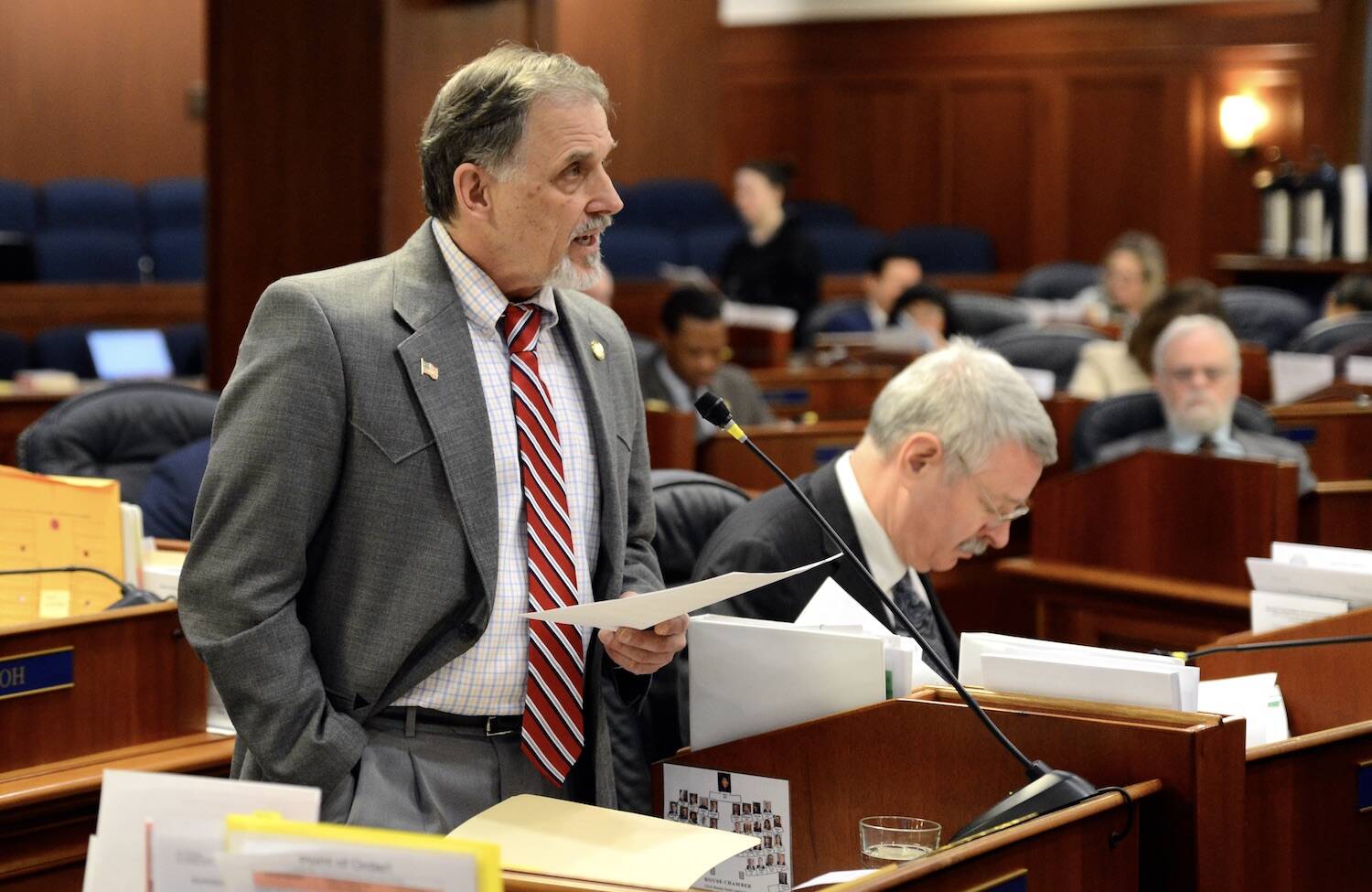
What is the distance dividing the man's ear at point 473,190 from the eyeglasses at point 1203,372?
3006 mm

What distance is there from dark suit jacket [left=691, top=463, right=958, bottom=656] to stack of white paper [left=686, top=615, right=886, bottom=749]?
1.28 feet

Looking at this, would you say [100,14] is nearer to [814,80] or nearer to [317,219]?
[814,80]

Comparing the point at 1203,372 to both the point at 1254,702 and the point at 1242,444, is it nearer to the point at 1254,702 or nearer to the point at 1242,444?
the point at 1242,444

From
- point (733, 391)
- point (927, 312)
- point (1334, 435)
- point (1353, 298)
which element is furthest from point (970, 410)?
point (1353, 298)

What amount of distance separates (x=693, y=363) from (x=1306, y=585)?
9.83ft

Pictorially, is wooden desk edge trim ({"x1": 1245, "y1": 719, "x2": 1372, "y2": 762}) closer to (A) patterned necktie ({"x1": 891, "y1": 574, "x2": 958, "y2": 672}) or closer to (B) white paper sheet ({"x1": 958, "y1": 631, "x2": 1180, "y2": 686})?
(B) white paper sheet ({"x1": 958, "y1": 631, "x2": 1180, "y2": 686})

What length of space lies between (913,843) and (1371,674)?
91 centimetres

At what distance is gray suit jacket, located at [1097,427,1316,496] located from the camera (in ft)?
14.2

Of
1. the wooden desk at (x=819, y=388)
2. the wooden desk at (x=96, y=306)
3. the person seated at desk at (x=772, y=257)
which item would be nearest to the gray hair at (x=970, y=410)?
the wooden desk at (x=819, y=388)

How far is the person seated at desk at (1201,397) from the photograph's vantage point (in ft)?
14.3

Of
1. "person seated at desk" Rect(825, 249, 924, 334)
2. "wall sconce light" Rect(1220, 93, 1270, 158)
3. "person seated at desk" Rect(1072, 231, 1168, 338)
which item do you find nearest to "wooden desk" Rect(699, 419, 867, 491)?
"person seated at desk" Rect(825, 249, 924, 334)

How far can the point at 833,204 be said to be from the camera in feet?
41.9

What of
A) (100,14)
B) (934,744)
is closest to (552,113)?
(934,744)

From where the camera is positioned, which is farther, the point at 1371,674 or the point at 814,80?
the point at 814,80
